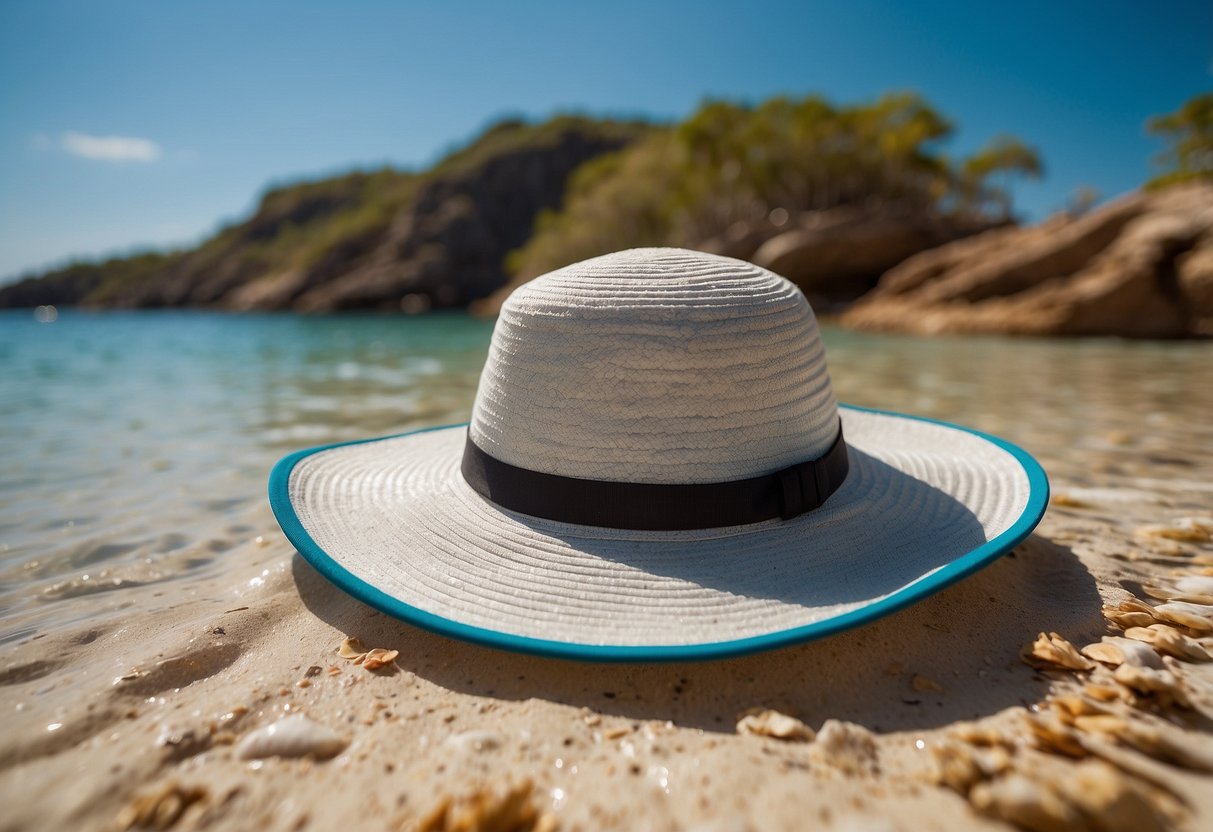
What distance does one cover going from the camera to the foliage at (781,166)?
31156 mm

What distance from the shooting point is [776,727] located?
1263 mm

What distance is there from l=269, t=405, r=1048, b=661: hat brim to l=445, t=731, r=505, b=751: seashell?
17 cm

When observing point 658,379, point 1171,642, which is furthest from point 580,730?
point 1171,642

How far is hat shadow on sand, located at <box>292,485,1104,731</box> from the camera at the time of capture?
4.45 ft

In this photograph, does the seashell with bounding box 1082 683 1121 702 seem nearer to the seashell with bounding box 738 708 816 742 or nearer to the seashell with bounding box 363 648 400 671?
the seashell with bounding box 738 708 816 742

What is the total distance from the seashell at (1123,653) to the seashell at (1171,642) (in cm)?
4

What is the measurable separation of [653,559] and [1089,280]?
15.1 metres

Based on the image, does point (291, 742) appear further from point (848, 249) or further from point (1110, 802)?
point (848, 249)

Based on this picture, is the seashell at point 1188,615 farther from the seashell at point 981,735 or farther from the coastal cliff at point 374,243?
the coastal cliff at point 374,243


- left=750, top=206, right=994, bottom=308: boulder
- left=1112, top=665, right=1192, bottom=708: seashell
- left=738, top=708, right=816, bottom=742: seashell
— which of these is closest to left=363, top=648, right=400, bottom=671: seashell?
left=738, top=708, right=816, bottom=742: seashell

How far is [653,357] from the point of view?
1.60 metres

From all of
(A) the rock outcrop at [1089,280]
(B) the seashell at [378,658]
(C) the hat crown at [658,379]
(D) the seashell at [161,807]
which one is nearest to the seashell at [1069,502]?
(C) the hat crown at [658,379]

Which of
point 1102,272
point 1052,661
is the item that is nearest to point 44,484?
point 1052,661

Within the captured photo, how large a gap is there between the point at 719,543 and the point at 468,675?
0.68 m
